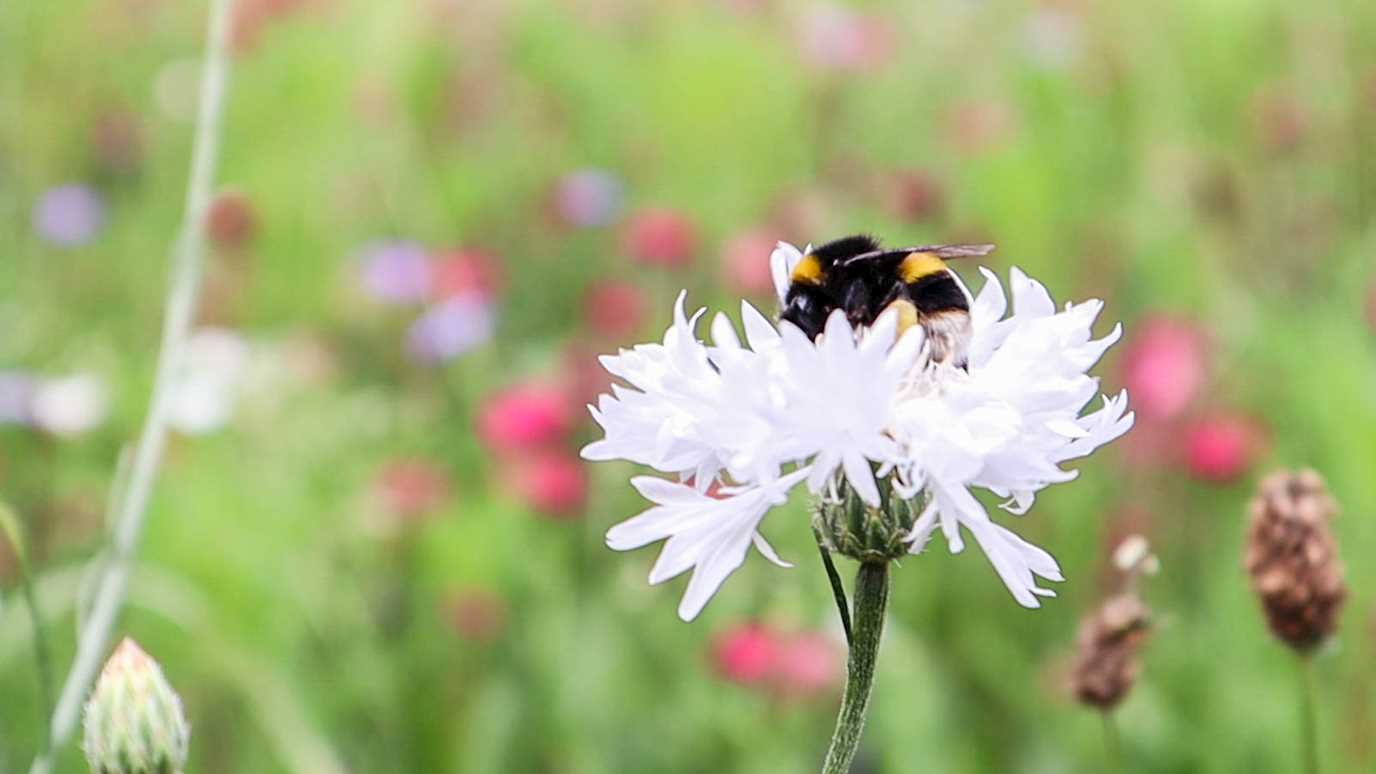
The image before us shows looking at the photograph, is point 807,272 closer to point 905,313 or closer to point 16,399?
point 905,313

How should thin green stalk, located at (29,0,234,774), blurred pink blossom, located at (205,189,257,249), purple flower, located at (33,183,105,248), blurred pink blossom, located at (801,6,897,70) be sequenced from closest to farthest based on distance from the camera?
thin green stalk, located at (29,0,234,774) < blurred pink blossom, located at (205,189,257,249) < purple flower, located at (33,183,105,248) < blurred pink blossom, located at (801,6,897,70)

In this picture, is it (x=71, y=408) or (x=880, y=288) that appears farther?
(x=71, y=408)

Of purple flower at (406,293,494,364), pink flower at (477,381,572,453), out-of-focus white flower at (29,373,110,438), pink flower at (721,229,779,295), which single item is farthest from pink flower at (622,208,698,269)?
out-of-focus white flower at (29,373,110,438)

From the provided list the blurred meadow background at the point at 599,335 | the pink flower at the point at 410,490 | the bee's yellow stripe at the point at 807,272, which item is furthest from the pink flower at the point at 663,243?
the bee's yellow stripe at the point at 807,272

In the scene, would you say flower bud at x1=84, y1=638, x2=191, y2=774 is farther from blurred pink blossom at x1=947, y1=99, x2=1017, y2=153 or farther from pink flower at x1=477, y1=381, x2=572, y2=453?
blurred pink blossom at x1=947, y1=99, x2=1017, y2=153

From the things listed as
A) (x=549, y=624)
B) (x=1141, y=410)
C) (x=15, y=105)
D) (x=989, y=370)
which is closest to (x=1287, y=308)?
(x=1141, y=410)

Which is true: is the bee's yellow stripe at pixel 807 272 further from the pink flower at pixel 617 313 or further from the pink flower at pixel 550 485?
the pink flower at pixel 617 313

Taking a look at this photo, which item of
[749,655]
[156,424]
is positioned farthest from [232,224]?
[156,424]
